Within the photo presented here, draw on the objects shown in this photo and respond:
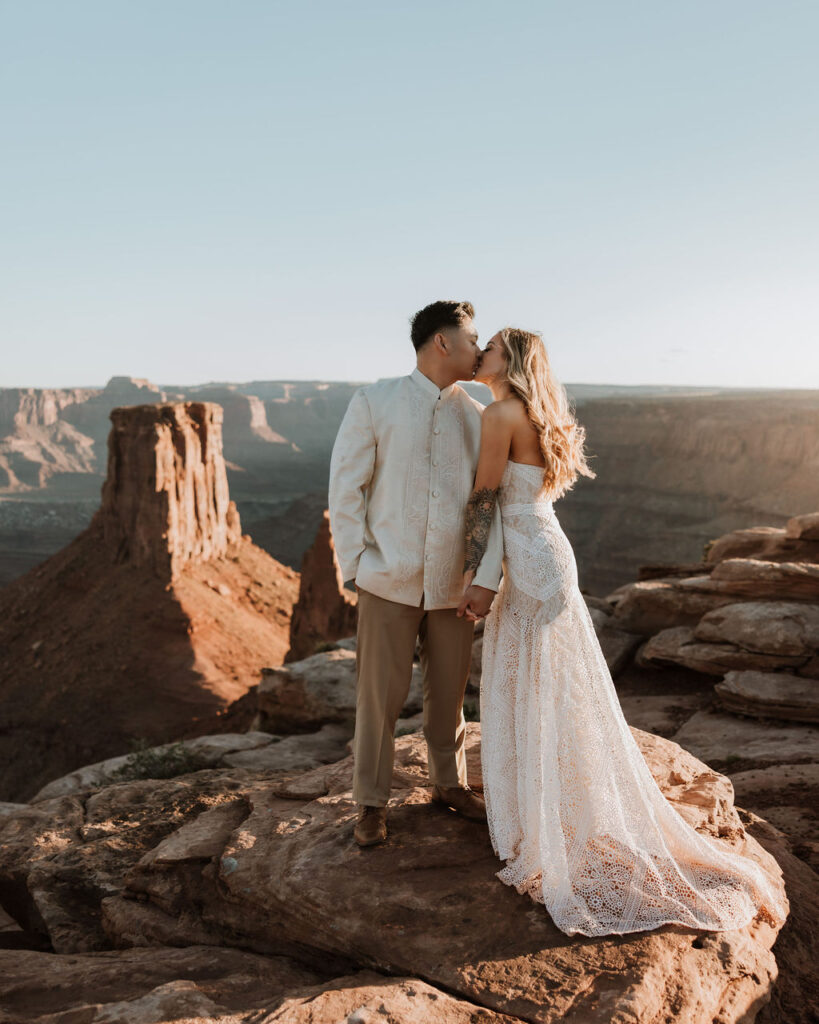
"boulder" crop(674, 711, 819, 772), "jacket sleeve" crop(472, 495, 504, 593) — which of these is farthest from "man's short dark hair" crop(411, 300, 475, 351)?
"boulder" crop(674, 711, 819, 772)

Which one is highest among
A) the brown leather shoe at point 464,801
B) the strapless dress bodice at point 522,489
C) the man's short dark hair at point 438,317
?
the man's short dark hair at point 438,317

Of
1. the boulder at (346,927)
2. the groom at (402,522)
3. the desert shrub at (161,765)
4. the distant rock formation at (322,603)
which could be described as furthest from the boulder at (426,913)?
the distant rock formation at (322,603)

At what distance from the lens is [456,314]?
11.0ft

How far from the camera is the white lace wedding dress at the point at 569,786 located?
288 cm

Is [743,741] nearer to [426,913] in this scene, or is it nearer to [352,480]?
[426,913]

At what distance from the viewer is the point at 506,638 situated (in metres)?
3.29

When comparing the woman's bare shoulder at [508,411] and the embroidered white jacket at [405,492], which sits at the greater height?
the woman's bare shoulder at [508,411]

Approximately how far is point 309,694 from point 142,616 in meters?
21.9

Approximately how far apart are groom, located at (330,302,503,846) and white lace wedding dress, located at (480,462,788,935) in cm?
24

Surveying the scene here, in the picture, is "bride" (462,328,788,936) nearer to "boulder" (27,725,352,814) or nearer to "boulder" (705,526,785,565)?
"boulder" (27,725,352,814)

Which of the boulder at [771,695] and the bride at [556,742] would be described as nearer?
the bride at [556,742]

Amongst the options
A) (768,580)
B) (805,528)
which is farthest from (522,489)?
(805,528)

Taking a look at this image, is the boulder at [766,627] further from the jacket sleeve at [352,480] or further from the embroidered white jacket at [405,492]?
the jacket sleeve at [352,480]

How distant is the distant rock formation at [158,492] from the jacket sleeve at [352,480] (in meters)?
29.5
